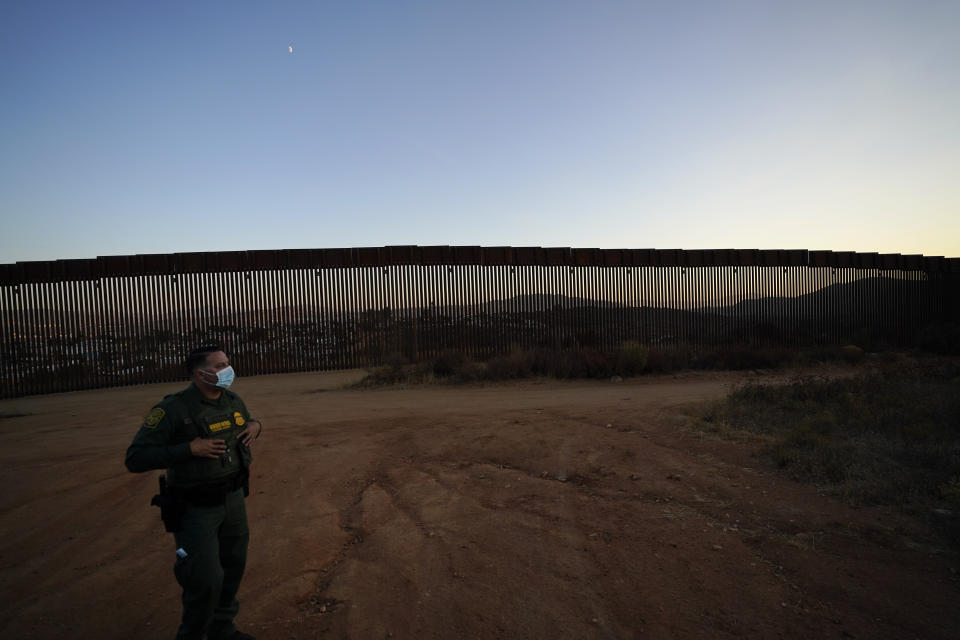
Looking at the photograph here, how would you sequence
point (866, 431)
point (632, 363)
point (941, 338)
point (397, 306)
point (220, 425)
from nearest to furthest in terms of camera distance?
point (220, 425) → point (866, 431) → point (632, 363) → point (397, 306) → point (941, 338)

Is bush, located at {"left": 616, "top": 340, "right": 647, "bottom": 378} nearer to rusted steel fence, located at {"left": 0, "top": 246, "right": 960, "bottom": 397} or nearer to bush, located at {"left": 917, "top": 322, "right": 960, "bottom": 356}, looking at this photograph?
rusted steel fence, located at {"left": 0, "top": 246, "right": 960, "bottom": 397}

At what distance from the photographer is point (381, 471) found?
17.7 feet

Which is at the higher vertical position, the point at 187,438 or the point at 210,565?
the point at 187,438

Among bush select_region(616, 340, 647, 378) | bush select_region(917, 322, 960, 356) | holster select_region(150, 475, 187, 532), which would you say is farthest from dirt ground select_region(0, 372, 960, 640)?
bush select_region(917, 322, 960, 356)

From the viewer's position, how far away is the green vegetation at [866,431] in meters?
4.21

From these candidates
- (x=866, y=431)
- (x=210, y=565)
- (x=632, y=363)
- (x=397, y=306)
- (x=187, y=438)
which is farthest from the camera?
(x=397, y=306)

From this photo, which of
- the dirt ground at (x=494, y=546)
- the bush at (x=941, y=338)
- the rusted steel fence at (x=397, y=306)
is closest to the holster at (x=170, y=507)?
the dirt ground at (x=494, y=546)

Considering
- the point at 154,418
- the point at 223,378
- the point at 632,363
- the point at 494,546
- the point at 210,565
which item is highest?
the point at 223,378

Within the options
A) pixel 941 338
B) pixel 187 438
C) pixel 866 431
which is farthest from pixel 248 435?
pixel 941 338

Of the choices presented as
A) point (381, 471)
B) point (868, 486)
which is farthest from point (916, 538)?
point (381, 471)

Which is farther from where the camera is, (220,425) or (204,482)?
(220,425)

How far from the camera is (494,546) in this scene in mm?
3662

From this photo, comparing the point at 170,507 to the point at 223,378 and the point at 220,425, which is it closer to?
the point at 220,425

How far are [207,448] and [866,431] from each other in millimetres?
6339
